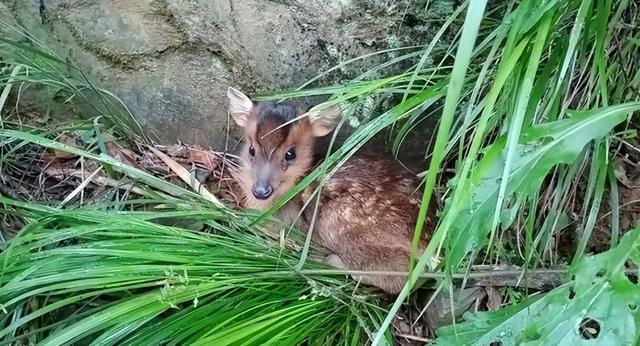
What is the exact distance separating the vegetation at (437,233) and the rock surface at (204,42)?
166 millimetres

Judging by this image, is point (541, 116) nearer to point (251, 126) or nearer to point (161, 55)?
point (251, 126)

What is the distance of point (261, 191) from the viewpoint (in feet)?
8.10

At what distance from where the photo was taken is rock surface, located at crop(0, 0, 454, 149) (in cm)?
227

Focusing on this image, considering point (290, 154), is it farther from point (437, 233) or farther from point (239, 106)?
point (437, 233)

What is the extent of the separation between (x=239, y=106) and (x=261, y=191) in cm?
26

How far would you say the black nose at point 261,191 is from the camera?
247 centimetres

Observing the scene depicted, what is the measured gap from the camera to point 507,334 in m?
1.61

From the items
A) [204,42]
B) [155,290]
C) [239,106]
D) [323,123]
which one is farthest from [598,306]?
[204,42]

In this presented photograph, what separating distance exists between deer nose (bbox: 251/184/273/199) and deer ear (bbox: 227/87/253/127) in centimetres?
21

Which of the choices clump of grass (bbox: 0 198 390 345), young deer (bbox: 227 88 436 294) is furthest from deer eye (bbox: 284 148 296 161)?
clump of grass (bbox: 0 198 390 345)

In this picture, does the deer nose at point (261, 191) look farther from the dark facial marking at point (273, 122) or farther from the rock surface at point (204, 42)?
the rock surface at point (204, 42)

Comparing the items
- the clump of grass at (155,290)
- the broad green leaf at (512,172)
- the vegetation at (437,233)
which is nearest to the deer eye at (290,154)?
the vegetation at (437,233)

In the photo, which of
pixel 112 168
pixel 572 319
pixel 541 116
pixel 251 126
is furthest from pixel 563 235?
pixel 112 168

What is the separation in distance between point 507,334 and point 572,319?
0.77 ft
